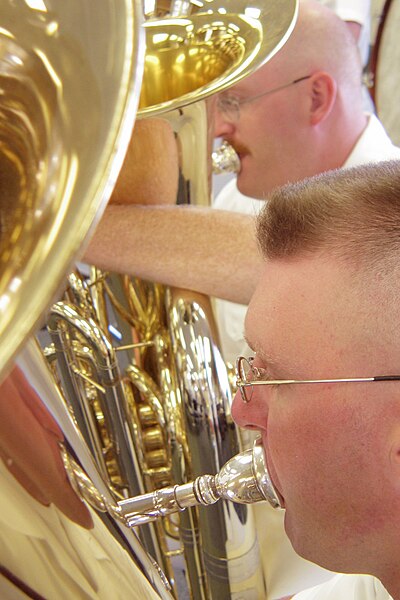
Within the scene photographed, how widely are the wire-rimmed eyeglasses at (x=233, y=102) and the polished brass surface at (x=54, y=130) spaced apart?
1.01 metres

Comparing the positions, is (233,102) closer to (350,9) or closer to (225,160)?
(225,160)

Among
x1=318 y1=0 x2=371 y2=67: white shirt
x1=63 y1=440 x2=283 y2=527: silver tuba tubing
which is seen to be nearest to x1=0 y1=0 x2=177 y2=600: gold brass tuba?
x1=63 y1=440 x2=283 y2=527: silver tuba tubing

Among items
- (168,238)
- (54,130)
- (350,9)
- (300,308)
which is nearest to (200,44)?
(168,238)

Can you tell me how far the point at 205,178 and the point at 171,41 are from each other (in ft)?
0.58

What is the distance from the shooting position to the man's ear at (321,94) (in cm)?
139

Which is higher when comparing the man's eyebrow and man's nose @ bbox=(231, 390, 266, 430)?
the man's eyebrow

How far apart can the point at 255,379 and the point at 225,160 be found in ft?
2.82

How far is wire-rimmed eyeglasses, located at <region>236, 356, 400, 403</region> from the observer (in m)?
0.58

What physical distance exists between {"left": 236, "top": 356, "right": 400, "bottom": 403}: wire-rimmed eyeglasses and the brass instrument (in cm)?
23

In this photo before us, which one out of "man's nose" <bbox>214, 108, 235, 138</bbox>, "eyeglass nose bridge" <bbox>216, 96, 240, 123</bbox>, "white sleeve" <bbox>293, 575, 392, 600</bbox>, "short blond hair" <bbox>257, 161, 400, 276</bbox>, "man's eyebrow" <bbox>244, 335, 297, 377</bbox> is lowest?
"white sleeve" <bbox>293, 575, 392, 600</bbox>

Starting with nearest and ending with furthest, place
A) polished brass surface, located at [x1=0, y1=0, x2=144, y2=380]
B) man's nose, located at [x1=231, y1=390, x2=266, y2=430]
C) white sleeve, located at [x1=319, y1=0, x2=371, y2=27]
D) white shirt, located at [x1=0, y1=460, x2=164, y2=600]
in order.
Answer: polished brass surface, located at [x1=0, y1=0, x2=144, y2=380] < white shirt, located at [x1=0, y1=460, x2=164, y2=600] < man's nose, located at [x1=231, y1=390, x2=266, y2=430] < white sleeve, located at [x1=319, y1=0, x2=371, y2=27]

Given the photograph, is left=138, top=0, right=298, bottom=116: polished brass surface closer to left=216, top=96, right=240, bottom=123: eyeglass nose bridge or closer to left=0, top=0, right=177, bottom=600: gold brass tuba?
left=216, top=96, right=240, bottom=123: eyeglass nose bridge

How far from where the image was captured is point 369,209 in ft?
2.00

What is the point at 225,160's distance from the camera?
4.80 feet
